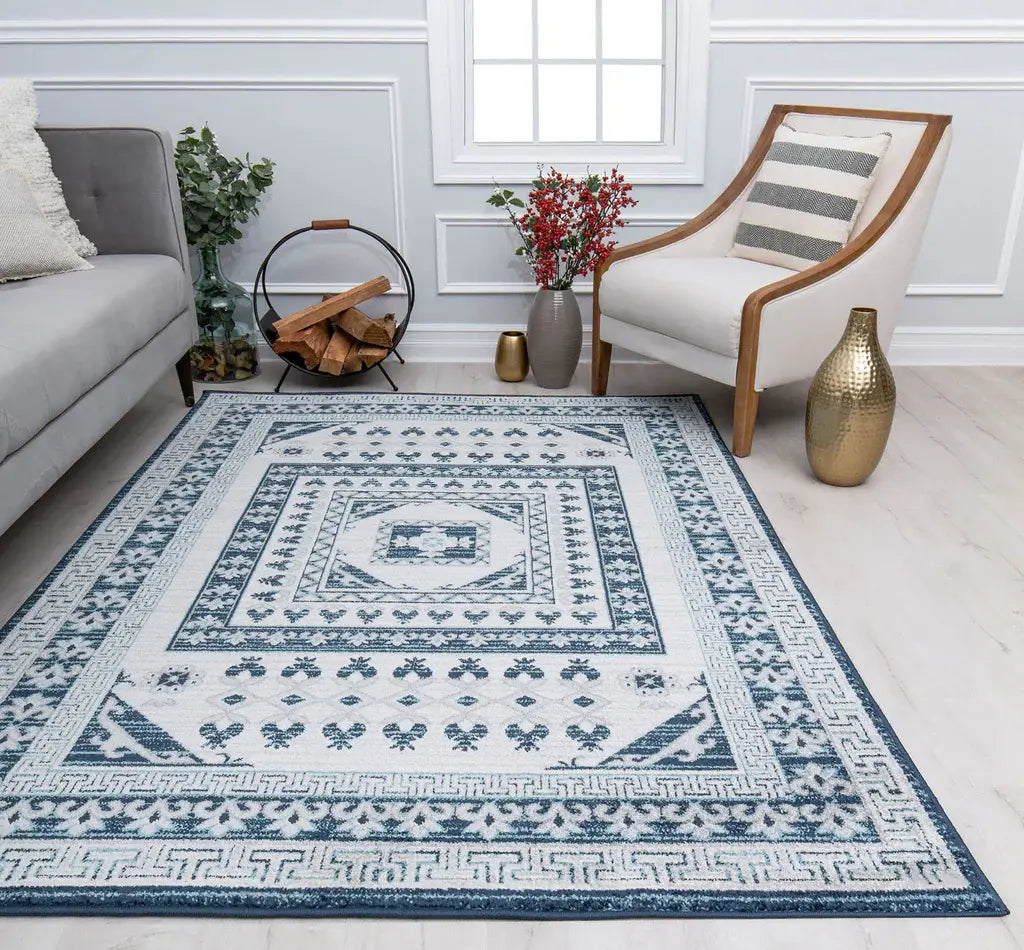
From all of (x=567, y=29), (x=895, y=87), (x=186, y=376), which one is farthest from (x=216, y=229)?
(x=895, y=87)

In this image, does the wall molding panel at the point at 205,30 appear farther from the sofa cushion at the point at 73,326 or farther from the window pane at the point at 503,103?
the sofa cushion at the point at 73,326

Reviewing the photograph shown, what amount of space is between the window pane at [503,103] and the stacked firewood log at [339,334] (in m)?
0.73

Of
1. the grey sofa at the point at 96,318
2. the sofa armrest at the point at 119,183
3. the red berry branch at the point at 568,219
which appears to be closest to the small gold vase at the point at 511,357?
the red berry branch at the point at 568,219

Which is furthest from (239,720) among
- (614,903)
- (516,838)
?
(614,903)

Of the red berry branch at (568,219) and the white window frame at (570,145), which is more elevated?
the white window frame at (570,145)

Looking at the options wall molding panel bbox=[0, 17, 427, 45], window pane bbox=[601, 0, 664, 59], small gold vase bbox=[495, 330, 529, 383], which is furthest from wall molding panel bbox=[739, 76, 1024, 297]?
wall molding panel bbox=[0, 17, 427, 45]

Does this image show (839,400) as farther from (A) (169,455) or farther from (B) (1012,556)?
(A) (169,455)

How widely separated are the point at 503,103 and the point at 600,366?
108cm

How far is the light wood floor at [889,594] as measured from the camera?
135 cm

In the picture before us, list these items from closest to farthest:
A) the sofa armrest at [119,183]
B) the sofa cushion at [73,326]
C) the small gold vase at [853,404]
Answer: the sofa cushion at [73,326] → the small gold vase at [853,404] → the sofa armrest at [119,183]

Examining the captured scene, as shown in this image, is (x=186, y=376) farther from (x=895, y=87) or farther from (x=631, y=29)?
(x=895, y=87)

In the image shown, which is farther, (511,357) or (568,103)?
(568,103)

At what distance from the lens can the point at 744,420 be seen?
2.84m

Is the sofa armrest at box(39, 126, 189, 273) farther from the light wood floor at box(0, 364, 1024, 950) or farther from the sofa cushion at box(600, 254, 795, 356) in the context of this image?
the sofa cushion at box(600, 254, 795, 356)
